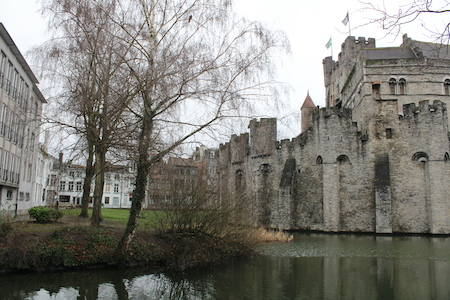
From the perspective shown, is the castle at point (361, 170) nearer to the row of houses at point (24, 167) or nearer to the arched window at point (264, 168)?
the arched window at point (264, 168)

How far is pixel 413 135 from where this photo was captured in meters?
23.7

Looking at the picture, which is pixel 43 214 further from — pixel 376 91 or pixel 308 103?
pixel 308 103

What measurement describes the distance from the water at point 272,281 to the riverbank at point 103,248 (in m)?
0.36

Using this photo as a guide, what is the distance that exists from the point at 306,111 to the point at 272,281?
3104cm

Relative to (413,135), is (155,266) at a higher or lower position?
lower

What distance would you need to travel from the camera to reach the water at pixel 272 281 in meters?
9.23

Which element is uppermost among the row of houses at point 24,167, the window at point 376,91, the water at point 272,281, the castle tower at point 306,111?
the castle tower at point 306,111

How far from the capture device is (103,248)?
1202 cm

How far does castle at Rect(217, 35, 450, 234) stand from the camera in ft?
74.8

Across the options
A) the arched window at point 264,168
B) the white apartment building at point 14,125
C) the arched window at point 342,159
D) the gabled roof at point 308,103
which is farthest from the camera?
the gabled roof at point 308,103

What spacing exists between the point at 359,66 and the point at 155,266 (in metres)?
25.5

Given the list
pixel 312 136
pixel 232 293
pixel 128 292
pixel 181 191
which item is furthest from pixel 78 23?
pixel 312 136

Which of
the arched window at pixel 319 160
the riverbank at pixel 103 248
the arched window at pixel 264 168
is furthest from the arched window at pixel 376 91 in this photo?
the riverbank at pixel 103 248

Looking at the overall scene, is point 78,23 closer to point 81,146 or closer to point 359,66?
point 81,146
